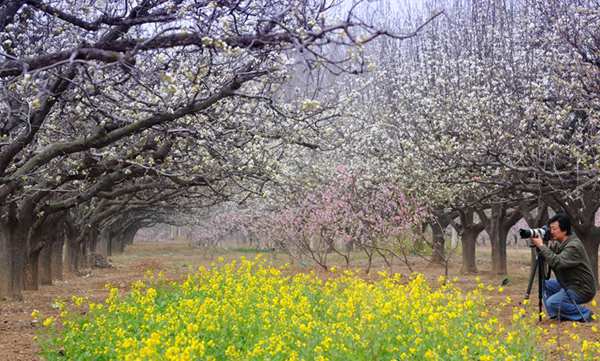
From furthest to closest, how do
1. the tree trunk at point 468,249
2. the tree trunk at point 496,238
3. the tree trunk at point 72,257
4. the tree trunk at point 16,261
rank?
the tree trunk at point 72,257 < the tree trunk at point 468,249 < the tree trunk at point 496,238 < the tree trunk at point 16,261

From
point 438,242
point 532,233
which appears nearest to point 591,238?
point 532,233

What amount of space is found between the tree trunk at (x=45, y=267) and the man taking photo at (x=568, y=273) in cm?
1620

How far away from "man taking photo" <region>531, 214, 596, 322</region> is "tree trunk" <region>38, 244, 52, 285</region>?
53.2ft

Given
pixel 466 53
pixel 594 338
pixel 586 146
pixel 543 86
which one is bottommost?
pixel 594 338

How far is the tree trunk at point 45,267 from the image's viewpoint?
22.8 metres

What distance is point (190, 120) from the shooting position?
41.3 ft

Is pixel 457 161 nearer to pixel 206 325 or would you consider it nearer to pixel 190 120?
pixel 190 120

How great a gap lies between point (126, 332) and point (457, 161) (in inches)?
363

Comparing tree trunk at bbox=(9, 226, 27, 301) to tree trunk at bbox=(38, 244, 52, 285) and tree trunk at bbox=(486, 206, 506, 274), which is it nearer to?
tree trunk at bbox=(38, 244, 52, 285)

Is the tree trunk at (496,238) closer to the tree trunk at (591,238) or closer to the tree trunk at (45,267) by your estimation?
the tree trunk at (591,238)

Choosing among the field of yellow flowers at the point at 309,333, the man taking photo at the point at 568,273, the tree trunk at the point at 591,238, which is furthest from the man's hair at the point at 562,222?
the tree trunk at the point at 591,238

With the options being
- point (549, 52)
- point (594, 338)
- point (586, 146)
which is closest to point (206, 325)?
point (594, 338)

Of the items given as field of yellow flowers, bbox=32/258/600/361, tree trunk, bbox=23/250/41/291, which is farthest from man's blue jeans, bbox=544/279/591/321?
tree trunk, bbox=23/250/41/291

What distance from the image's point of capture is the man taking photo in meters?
10.6
